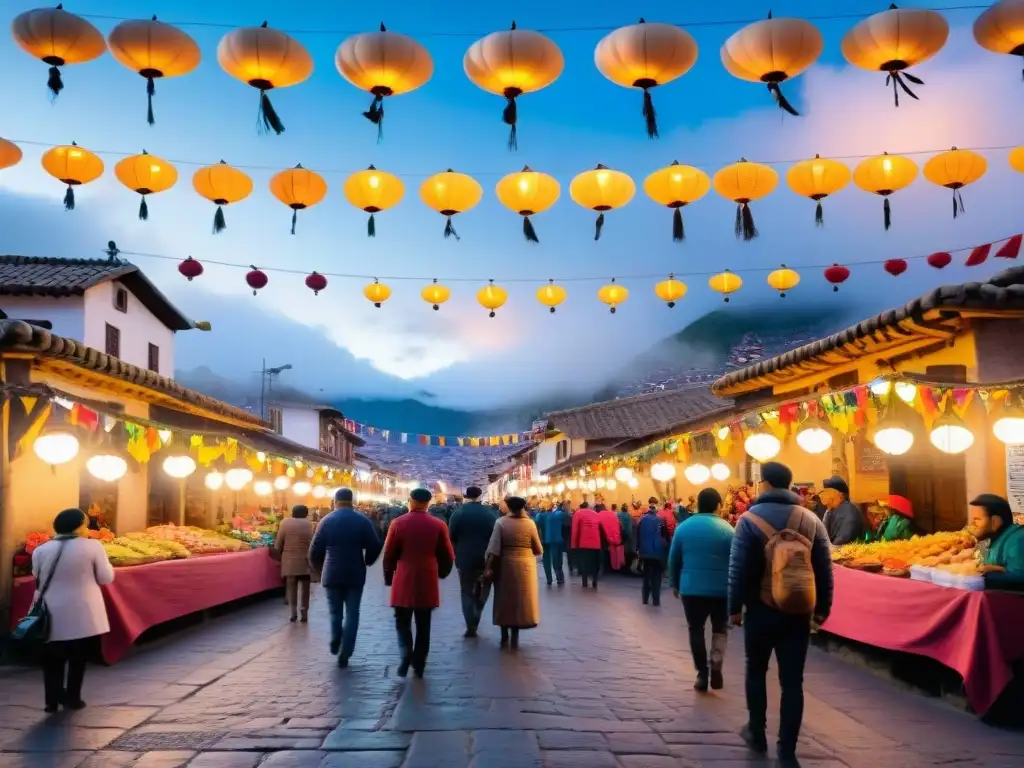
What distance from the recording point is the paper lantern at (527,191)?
11734 millimetres

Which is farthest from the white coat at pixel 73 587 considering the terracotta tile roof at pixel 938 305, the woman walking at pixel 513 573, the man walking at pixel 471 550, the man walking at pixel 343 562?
the terracotta tile roof at pixel 938 305

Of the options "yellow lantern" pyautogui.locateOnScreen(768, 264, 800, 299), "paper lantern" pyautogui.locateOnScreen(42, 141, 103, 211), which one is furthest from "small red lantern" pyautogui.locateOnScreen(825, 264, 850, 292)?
"paper lantern" pyautogui.locateOnScreen(42, 141, 103, 211)

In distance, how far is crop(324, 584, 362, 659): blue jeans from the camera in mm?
9469

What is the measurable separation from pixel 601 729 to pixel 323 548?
429 cm

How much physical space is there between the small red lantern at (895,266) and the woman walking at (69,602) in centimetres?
1371

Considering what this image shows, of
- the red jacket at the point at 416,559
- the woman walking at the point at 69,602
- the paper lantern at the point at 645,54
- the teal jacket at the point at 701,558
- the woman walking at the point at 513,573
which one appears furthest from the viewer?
the woman walking at the point at 513,573

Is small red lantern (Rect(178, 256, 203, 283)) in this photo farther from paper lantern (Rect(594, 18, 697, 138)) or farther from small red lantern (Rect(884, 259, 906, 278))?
small red lantern (Rect(884, 259, 906, 278))

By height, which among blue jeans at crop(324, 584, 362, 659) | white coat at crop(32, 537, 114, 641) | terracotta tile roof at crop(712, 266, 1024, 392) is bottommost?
blue jeans at crop(324, 584, 362, 659)

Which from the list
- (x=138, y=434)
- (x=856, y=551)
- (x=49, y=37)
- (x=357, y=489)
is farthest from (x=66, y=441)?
(x=357, y=489)

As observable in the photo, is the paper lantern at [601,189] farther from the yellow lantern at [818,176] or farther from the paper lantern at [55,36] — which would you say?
the paper lantern at [55,36]

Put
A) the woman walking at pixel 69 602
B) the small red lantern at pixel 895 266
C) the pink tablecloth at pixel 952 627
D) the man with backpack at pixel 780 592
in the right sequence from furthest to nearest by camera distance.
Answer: the small red lantern at pixel 895 266 < the woman walking at pixel 69 602 < the pink tablecloth at pixel 952 627 < the man with backpack at pixel 780 592

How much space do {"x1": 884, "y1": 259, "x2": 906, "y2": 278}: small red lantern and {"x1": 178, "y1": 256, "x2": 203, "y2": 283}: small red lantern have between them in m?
12.6

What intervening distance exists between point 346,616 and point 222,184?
5.78 m

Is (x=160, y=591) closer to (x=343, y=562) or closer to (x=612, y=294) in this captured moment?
(x=343, y=562)
